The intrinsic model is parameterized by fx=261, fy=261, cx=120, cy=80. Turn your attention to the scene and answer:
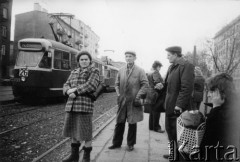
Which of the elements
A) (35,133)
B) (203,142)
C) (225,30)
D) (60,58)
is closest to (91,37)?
(225,30)

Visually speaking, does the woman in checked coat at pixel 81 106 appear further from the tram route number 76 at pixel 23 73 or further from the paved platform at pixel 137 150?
the tram route number 76 at pixel 23 73

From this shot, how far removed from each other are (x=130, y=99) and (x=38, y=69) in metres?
9.01

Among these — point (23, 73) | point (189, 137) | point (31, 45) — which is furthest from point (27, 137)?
point (31, 45)

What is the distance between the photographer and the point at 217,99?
2.49 meters

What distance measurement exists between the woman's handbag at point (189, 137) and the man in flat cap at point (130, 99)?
2167mm

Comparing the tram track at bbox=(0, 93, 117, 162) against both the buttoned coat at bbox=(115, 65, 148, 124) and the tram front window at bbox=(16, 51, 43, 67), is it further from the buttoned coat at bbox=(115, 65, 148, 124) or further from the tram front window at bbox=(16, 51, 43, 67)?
the tram front window at bbox=(16, 51, 43, 67)

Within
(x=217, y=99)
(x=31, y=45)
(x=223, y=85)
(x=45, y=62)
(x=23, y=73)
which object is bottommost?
(x=217, y=99)

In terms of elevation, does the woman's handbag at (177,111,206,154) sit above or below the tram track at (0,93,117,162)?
above

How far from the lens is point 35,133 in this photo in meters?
6.86

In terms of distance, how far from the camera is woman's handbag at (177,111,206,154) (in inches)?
101

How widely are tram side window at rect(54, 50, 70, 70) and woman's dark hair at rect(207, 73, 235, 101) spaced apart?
477 inches

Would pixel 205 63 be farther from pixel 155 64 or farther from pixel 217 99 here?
pixel 217 99

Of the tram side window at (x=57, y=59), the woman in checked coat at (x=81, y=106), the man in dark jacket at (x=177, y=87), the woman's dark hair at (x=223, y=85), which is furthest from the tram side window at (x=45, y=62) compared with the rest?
the woman's dark hair at (x=223, y=85)

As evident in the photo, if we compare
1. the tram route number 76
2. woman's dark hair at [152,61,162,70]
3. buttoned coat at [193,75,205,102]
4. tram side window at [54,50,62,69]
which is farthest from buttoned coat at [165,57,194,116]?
tram side window at [54,50,62,69]
